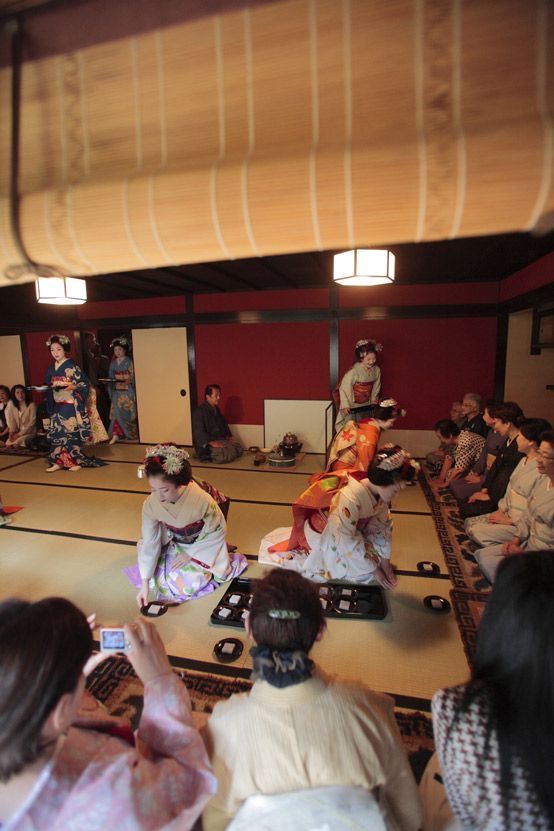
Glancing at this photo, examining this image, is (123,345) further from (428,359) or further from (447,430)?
(447,430)

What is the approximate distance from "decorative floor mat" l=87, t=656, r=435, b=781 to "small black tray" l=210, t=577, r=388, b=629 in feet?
1.55

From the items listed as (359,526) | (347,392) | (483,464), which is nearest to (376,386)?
(347,392)

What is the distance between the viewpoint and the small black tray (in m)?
2.64

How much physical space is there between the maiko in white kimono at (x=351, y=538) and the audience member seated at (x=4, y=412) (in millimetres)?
6826

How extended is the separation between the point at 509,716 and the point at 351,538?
1.83m

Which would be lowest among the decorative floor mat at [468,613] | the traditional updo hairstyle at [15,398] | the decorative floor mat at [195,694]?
the decorative floor mat at [195,694]

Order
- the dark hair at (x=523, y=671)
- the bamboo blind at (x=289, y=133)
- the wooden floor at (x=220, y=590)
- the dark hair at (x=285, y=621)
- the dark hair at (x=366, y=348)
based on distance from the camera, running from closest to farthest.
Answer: the bamboo blind at (x=289, y=133) < the dark hair at (x=523, y=671) < the dark hair at (x=285, y=621) < the wooden floor at (x=220, y=590) < the dark hair at (x=366, y=348)

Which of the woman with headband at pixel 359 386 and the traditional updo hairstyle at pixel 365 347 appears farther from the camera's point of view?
the woman with headband at pixel 359 386

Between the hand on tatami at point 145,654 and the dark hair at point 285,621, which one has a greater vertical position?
the dark hair at point 285,621

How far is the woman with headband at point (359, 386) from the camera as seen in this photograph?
19.6ft

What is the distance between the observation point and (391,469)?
2641 mm

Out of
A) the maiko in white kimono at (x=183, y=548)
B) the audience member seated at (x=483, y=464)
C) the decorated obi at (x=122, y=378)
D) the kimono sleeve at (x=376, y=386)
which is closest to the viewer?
the maiko in white kimono at (x=183, y=548)

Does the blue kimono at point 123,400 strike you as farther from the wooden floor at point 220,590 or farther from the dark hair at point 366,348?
the dark hair at point 366,348

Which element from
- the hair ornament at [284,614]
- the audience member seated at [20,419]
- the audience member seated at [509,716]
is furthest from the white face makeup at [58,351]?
the audience member seated at [509,716]
